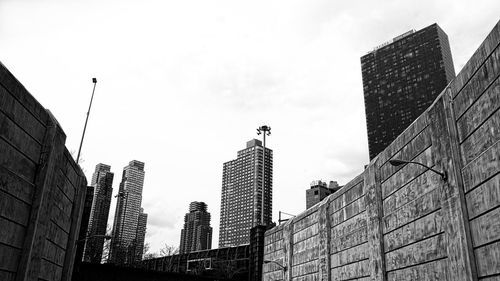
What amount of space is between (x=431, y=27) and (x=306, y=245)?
150m

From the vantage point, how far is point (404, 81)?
158375mm

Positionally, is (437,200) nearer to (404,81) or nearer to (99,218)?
(99,218)

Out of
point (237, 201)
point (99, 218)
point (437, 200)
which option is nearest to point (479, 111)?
point (437, 200)

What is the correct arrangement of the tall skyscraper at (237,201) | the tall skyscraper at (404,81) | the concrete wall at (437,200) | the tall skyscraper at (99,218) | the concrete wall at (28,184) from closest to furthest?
the concrete wall at (437,200) → the concrete wall at (28,184) → the tall skyscraper at (99,218) → the tall skyscraper at (404,81) → the tall skyscraper at (237,201)

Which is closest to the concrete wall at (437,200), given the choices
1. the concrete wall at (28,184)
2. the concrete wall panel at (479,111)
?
the concrete wall panel at (479,111)

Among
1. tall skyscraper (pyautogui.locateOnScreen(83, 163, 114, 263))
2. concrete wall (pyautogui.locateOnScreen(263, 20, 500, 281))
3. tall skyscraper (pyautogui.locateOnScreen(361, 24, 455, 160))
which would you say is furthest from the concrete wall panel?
tall skyscraper (pyautogui.locateOnScreen(361, 24, 455, 160))

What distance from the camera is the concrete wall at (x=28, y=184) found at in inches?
527

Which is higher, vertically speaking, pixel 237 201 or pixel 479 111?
pixel 237 201

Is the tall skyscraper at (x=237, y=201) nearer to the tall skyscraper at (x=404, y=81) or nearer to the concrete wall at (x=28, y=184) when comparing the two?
the tall skyscraper at (x=404, y=81)

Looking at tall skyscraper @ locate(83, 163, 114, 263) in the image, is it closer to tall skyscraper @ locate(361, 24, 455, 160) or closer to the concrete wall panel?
the concrete wall panel

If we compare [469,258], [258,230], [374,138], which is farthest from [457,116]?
[374,138]

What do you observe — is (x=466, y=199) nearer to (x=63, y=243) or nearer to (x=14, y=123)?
(x=14, y=123)

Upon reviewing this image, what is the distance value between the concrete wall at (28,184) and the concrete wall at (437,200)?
1621cm

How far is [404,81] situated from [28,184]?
162m
